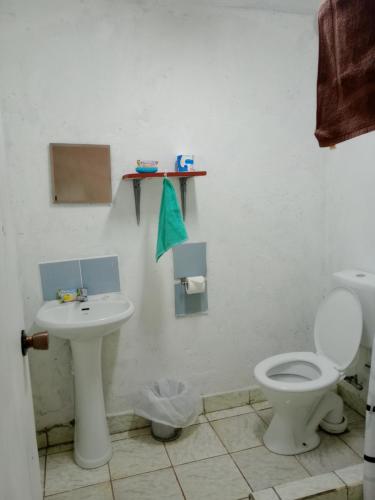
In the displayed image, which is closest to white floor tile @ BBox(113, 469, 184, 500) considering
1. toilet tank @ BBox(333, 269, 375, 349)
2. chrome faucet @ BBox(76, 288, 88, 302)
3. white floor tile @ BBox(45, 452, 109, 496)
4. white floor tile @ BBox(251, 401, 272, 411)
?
white floor tile @ BBox(45, 452, 109, 496)

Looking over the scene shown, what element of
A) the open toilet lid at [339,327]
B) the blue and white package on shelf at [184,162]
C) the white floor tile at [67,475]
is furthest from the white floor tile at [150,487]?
the blue and white package on shelf at [184,162]

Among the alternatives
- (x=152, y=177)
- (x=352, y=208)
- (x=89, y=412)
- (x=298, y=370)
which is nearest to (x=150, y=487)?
(x=89, y=412)

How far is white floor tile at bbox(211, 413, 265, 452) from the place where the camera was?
6.59 ft

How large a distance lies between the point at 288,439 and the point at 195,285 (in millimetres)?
956

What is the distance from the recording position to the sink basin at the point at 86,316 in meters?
1.64

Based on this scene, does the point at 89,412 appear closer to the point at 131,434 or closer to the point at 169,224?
the point at 131,434

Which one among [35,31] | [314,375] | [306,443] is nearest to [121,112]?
[35,31]

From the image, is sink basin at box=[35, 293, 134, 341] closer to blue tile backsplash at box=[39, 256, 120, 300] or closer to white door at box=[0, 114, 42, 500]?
blue tile backsplash at box=[39, 256, 120, 300]

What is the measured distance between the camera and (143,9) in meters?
1.93

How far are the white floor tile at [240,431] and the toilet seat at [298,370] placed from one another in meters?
0.36

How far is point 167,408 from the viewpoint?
1975 mm

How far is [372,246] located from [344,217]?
28 cm

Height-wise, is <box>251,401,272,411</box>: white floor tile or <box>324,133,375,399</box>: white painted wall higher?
<box>324,133,375,399</box>: white painted wall

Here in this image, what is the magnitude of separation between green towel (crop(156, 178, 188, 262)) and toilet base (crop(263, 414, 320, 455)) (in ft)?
3.57
